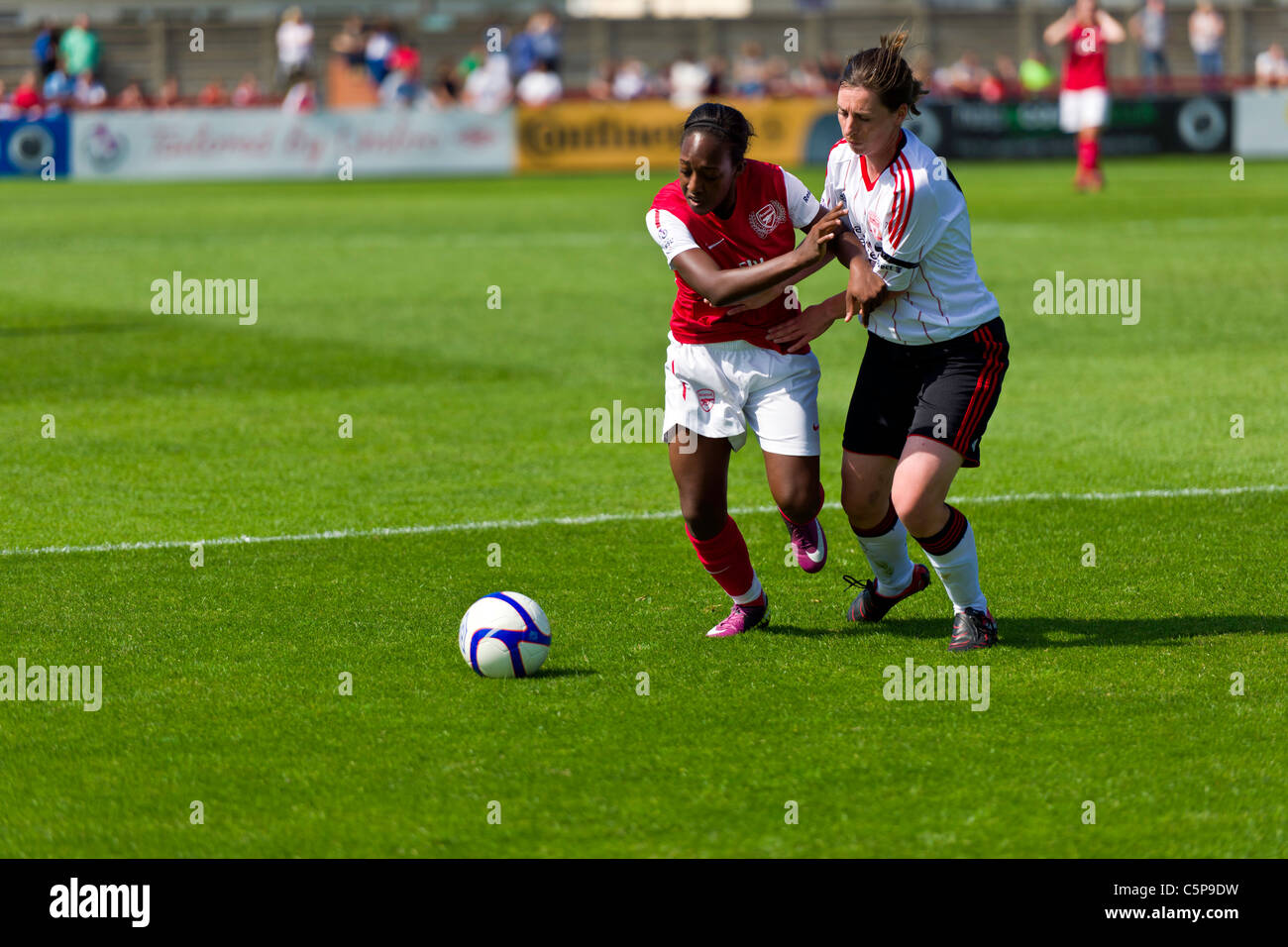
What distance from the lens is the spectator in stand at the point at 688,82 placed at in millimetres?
37375

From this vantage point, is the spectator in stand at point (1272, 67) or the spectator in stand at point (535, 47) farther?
the spectator in stand at point (1272, 67)

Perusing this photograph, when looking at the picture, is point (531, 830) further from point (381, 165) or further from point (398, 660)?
point (381, 165)

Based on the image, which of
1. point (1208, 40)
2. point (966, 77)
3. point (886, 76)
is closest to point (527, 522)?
point (886, 76)

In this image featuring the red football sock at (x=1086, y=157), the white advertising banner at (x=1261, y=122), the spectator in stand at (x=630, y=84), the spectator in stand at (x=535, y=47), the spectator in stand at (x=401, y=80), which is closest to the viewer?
the red football sock at (x=1086, y=157)

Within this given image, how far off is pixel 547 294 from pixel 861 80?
12.0 metres

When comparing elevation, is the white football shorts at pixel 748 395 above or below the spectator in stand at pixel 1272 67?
below

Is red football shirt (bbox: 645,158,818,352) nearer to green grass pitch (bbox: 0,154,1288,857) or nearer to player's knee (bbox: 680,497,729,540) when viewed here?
player's knee (bbox: 680,497,729,540)

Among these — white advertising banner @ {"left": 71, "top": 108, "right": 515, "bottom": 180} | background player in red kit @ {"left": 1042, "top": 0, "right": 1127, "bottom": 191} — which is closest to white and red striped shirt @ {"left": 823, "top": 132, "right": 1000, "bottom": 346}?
background player in red kit @ {"left": 1042, "top": 0, "right": 1127, "bottom": 191}

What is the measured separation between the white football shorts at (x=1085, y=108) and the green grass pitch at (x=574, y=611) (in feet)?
A: 37.1

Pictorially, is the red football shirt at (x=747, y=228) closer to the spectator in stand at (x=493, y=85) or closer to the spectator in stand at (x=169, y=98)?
the spectator in stand at (x=493, y=85)

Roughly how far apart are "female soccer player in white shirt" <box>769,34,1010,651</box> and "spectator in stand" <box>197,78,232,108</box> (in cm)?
3659

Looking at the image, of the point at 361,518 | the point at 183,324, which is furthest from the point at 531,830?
the point at 183,324

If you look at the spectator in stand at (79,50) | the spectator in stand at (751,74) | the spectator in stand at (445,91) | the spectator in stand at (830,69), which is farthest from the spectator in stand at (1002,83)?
the spectator in stand at (79,50)

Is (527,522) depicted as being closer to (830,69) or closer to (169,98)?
(830,69)
